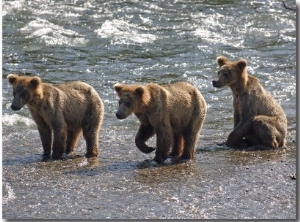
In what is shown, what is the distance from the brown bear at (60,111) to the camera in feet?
28.5

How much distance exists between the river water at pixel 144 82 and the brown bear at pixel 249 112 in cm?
30

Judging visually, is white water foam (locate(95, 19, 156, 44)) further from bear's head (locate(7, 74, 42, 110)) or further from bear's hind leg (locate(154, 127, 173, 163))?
bear's hind leg (locate(154, 127, 173, 163))

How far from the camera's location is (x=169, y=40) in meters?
16.7

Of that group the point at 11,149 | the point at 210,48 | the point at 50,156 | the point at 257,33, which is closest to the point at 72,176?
the point at 50,156

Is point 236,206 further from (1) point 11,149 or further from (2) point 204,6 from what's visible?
(2) point 204,6

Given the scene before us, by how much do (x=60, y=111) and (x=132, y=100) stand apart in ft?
3.14

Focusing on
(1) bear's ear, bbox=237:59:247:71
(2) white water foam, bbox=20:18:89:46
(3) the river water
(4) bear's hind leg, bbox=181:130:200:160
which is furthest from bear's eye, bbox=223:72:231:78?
(2) white water foam, bbox=20:18:89:46

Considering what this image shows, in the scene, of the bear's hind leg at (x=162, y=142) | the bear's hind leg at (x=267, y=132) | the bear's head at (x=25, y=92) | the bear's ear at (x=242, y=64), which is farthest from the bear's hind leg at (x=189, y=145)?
the bear's head at (x=25, y=92)

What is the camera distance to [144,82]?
13.9 meters

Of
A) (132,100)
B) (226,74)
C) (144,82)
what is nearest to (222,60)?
(226,74)

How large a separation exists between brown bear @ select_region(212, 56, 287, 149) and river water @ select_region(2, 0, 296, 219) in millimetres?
304

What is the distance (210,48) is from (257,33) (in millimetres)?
1764

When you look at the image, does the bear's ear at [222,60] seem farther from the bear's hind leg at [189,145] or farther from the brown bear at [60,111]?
the brown bear at [60,111]

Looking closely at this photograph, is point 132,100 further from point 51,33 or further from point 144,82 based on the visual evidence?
point 51,33
